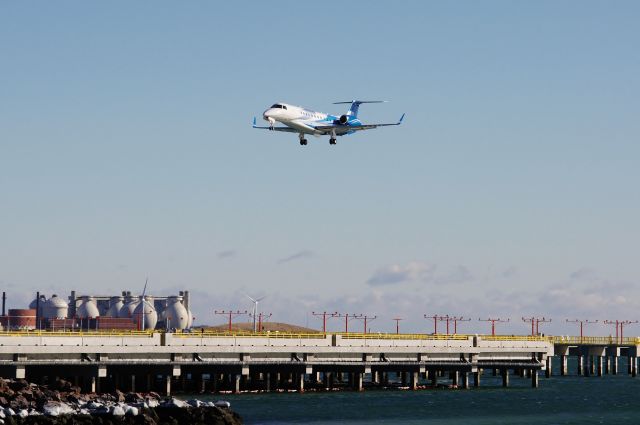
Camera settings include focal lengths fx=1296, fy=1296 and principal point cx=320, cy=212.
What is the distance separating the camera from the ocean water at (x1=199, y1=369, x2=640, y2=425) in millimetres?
109000

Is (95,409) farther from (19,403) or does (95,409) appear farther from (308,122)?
(308,122)

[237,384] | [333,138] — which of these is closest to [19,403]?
[237,384]

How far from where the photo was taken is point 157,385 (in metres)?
129

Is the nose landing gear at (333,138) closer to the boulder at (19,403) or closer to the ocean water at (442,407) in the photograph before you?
the ocean water at (442,407)

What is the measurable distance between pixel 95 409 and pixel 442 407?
138 feet

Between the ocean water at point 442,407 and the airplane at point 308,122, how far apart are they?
2831cm

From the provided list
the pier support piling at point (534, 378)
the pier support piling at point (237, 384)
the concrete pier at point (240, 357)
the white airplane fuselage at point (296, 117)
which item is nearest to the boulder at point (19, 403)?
the concrete pier at point (240, 357)

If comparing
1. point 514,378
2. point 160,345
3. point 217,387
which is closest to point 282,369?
point 217,387

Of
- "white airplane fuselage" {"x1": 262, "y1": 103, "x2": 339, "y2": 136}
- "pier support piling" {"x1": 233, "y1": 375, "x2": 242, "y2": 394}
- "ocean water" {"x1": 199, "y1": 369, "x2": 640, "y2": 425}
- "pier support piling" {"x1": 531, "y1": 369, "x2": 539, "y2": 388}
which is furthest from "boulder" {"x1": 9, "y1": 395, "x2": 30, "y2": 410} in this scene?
"pier support piling" {"x1": 531, "y1": 369, "x2": 539, "y2": 388}

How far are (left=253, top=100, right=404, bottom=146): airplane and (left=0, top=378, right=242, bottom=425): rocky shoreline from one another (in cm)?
4185

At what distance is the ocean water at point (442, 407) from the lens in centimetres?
10900

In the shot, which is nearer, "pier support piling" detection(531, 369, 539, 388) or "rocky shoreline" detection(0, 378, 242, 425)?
"rocky shoreline" detection(0, 378, 242, 425)

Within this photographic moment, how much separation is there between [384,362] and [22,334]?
4022cm

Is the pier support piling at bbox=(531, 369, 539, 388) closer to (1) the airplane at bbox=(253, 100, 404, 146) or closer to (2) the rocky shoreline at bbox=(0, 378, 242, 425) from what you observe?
(1) the airplane at bbox=(253, 100, 404, 146)
